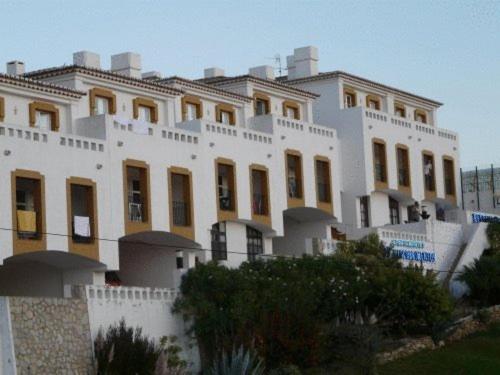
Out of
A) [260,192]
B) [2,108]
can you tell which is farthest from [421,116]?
[2,108]

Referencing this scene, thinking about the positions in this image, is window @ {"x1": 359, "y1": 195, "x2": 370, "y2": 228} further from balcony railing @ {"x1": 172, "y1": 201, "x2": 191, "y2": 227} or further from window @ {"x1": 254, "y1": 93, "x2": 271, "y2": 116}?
balcony railing @ {"x1": 172, "y1": 201, "x2": 191, "y2": 227}

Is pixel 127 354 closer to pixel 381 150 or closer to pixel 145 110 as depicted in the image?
pixel 145 110

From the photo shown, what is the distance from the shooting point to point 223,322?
4938cm

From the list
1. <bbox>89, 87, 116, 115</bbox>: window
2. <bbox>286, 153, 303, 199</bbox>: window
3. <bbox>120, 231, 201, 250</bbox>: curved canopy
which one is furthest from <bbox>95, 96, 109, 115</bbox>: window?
<bbox>286, 153, 303, 199</bbox>: window

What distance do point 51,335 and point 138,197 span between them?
9.96m

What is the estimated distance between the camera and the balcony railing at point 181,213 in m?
54.7

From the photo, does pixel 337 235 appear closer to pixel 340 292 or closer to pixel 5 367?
pixel 340 292

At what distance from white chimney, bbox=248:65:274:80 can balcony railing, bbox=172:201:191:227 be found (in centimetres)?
1423

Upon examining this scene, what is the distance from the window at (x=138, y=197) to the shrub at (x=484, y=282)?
1651 centimetres

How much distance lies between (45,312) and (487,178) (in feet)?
137

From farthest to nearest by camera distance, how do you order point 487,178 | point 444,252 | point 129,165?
point 487,178 < point 444,252 < point 129,165

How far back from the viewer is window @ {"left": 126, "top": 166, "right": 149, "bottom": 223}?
5272 cm

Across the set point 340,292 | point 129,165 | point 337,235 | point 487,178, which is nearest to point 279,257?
point 340,292

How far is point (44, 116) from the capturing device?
2076 inches
